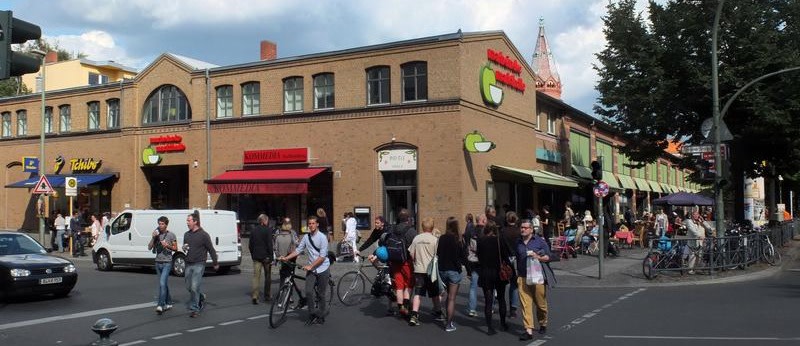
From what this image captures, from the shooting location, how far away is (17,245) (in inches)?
547

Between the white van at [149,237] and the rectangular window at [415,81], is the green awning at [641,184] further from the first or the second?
the white van at [149,237]

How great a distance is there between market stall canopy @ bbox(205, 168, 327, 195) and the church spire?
126 feet

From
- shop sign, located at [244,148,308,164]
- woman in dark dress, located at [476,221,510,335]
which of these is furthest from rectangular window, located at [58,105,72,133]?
woman in dark dress, located at [476,221,510,335]

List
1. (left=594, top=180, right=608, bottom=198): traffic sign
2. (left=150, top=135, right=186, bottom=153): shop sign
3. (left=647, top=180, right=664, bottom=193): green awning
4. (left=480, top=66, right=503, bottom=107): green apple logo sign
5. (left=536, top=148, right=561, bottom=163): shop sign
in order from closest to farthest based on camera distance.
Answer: (left=594, top=180, right=608, bottom=198): traffic sign < (left=480, top=66, right=503, bottom=107): green apple logo sign < (left=150, top=135, right=186, bottom=153): shop sign < (left=536, top=148, right=561, bottom=163): shop sign < (left=647, top=180, right=664, bottom=193): green awning

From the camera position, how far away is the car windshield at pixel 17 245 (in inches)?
535

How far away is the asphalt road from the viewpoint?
9.00 m

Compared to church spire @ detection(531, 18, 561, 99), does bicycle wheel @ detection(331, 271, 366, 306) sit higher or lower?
lower

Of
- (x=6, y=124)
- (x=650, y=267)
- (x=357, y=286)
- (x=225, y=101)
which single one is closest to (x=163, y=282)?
(x=357, y=286)

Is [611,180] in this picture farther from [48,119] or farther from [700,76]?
[48,119]

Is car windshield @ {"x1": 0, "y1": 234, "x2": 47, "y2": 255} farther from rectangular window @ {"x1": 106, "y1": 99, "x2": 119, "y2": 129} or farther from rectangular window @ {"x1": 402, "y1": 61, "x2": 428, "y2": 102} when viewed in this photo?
rectangular window @ {"x1": 106, "y1": 99, "x2": 119, "y2": 129}

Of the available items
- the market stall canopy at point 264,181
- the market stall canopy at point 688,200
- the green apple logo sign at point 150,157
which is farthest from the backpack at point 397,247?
the market stall canopy at point 688,200

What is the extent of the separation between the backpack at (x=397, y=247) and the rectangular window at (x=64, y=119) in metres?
29.4

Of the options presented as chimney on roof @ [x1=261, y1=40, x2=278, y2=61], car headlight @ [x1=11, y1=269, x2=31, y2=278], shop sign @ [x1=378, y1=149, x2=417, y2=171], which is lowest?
car headlight @ [x1=11, y1=269, x2=31, y2=278]

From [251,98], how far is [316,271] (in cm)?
1975
